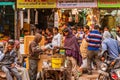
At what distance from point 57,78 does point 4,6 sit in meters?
7.85

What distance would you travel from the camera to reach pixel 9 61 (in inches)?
549

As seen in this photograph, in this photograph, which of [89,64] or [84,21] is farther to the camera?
[84,21]

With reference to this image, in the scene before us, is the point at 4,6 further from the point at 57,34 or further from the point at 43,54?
the point at 43,54

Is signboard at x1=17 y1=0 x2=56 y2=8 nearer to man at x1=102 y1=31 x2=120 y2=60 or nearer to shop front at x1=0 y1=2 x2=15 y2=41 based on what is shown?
shop front at x1=0 y1=2 x2=15 y2=41

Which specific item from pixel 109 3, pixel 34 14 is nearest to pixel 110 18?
pixel 34 14

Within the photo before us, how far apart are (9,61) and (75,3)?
6054mm

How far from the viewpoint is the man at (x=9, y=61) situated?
1380cm

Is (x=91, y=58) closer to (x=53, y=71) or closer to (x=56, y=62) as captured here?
(x=53, y=71)

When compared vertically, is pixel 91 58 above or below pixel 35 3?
below

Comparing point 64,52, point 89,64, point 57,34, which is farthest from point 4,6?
point 64,52

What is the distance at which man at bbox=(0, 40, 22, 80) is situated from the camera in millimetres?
13797

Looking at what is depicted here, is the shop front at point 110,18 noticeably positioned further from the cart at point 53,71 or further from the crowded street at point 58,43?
the cart at point 53,71

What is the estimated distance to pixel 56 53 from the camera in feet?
46.5

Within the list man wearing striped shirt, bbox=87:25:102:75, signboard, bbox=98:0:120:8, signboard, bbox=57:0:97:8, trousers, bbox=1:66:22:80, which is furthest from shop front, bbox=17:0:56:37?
trousers, bbox=1:66:22:80
